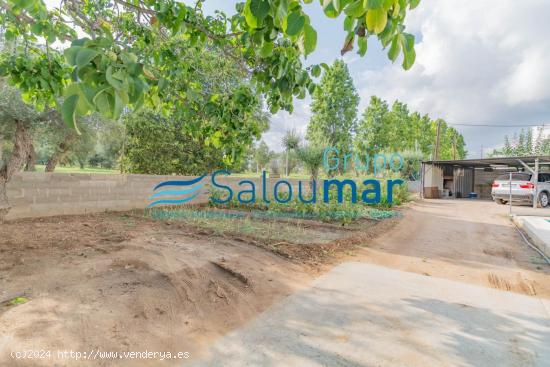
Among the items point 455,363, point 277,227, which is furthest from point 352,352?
point 277,227

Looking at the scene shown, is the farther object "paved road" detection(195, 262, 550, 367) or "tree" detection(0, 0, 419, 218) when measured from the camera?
"paved road" detection(195, 262, 550, 367)

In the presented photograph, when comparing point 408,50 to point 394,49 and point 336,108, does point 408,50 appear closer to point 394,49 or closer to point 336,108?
point 394,49

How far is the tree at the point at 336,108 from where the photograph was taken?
22828 mm

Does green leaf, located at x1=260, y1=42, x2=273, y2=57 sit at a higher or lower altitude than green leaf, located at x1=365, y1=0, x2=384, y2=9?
higher

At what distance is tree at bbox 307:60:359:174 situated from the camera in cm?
2283

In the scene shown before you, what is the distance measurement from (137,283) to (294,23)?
2.58 meters

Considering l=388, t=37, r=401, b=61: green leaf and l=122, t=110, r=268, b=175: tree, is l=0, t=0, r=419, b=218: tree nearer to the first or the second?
l=388, t=37, r=401, b=61: green leaf

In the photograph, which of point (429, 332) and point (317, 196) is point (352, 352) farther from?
point (317, 196)

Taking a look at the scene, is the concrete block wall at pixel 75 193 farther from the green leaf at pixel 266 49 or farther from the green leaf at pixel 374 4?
the green leaf at pixel 374 4

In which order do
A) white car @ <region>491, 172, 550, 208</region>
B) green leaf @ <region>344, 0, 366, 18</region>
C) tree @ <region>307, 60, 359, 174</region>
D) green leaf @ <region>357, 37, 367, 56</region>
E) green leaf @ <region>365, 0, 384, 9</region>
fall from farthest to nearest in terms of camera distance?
tree @ <region>307, 60, 359, 174</region>, white car @ <region>491, 172, 550, 208</region>, green leaf @ <region>357, 37, 367, 56</region>, green leaf @ <region>344, 0, 366, 18</region>, green leaf @ <region>365, 0, 384, 9</region>

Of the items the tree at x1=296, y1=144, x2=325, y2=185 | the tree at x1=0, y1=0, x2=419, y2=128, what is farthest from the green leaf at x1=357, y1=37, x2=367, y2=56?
the tree at x1=296, y1=144, x2=325, y2=185

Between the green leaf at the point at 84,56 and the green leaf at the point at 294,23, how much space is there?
0.72 metres

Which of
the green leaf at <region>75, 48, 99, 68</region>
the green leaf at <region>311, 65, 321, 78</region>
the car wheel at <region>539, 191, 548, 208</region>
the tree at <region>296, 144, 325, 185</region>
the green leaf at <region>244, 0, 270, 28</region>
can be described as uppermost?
the tree at <region>296, 144, 325, 185</region>

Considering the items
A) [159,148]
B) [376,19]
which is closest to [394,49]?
[376,19]
